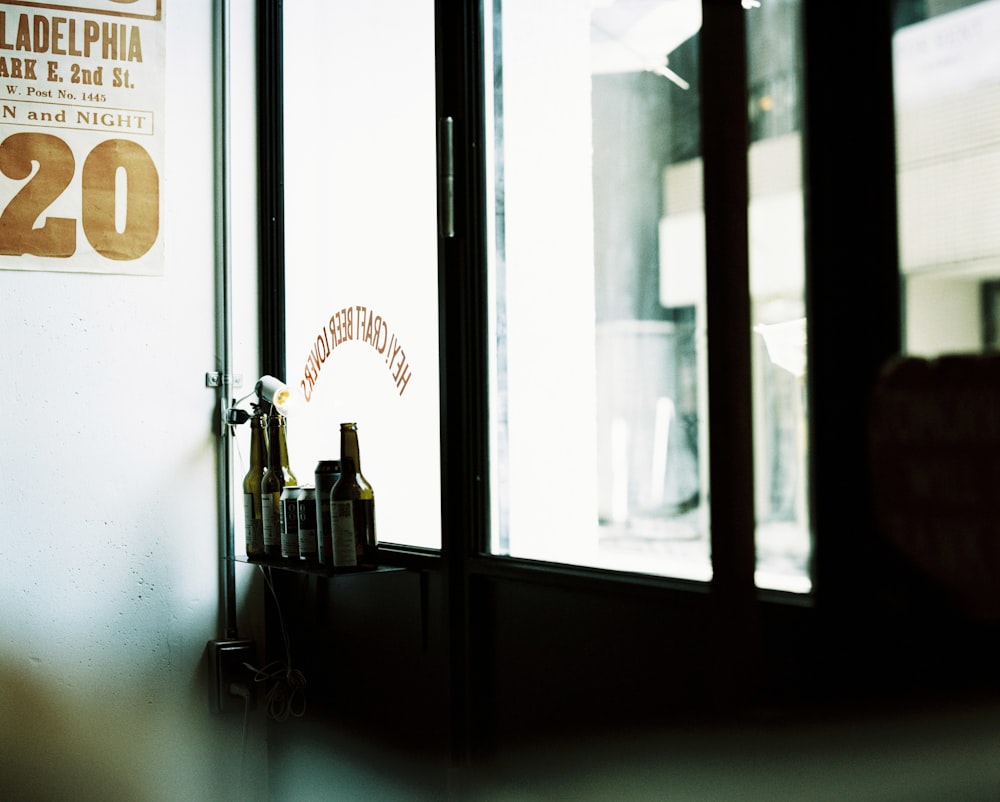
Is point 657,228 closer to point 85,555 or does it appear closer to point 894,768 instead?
point 894,768

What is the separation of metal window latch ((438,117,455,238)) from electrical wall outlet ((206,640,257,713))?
4.40 ft

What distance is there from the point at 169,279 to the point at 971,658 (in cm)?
233

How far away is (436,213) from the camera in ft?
7.50

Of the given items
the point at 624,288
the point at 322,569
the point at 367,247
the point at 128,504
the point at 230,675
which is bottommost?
the point at 230,675

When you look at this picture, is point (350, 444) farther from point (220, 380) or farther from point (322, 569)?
point (220, 380)

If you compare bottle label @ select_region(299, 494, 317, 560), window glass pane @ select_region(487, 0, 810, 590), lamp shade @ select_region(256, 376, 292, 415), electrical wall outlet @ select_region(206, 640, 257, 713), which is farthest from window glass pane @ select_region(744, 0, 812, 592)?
electrical wall outlet @ select_region(206, 640, 257, 713)

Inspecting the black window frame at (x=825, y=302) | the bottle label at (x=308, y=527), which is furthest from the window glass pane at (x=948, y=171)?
the bottle label at (x=308, y=527)

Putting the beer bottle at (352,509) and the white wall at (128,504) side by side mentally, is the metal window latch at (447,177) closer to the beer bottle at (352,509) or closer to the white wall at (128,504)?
the beer bottle at (352,509)

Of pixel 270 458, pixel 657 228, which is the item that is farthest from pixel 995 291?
pixel 270 458

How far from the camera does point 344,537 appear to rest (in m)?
2.36

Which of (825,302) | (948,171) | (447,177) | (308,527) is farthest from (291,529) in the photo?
(948,171)

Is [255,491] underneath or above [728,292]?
underneath

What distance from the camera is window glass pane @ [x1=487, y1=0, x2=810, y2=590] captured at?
1385mm

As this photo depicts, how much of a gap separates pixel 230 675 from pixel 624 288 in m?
1.72
